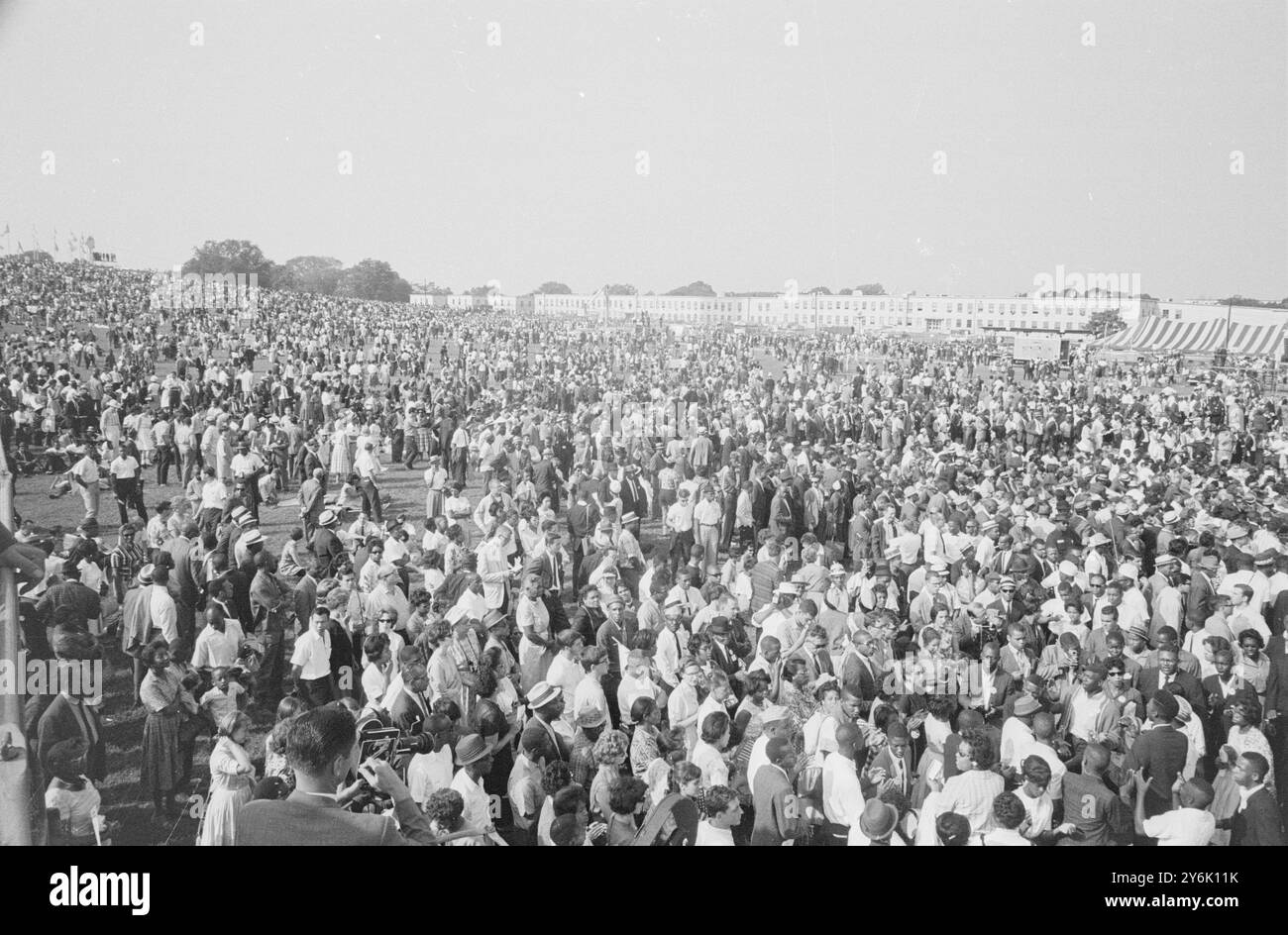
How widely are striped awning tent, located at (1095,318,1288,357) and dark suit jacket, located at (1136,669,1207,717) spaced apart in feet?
77.1

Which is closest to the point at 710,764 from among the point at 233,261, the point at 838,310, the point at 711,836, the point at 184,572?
the point at 711,836

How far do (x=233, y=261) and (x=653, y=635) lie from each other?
1871cm

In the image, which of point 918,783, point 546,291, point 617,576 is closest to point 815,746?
point 918,783

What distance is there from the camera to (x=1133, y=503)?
9.17 metres

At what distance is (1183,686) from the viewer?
192 inches

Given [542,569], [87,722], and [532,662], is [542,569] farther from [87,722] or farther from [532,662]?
[87,722]

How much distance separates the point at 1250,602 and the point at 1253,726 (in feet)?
7.63

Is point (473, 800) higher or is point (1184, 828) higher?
point (473, 800)

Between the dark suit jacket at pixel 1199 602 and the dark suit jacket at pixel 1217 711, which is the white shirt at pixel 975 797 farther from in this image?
the dark suit jacket at pixel 1199 602

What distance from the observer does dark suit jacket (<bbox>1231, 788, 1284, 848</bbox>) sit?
154 inches

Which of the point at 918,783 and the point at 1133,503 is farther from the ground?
the point at 1133,503

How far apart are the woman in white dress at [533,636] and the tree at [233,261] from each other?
51.3 ft

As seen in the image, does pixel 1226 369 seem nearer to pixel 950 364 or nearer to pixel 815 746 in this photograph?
pixel 950 364
